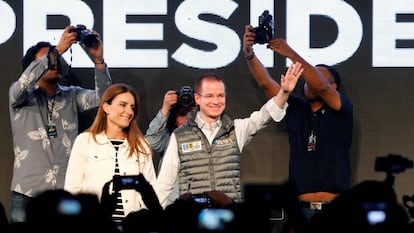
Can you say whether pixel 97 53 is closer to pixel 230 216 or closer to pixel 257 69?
pixel 257 69

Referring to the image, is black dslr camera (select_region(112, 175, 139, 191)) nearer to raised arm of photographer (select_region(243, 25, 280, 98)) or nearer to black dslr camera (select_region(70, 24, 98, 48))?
black dslr camera (select_region(70, 24, 98, 48))

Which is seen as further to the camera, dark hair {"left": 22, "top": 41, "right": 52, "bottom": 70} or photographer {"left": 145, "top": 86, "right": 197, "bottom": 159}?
dark hair {"left": 22, "top": 41, "right": 52, "bottom": 70}

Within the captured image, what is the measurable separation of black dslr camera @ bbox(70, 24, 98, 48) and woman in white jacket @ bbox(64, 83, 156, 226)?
72 cm

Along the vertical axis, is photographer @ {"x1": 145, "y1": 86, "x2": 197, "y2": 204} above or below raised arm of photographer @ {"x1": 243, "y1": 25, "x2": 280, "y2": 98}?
below

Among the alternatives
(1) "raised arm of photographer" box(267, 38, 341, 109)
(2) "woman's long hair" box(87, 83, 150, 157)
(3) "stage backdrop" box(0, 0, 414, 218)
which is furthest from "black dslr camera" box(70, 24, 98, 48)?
(1) "raised arm of photographer" box(267, 38, 341, 109)

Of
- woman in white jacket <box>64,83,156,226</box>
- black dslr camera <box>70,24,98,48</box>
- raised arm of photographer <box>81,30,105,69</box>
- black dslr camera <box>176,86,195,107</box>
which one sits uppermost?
black dslr camera <box>70,24,98,48</box>

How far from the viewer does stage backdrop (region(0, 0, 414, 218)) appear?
6121mm

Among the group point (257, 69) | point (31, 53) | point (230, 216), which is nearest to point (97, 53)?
point (31, 53)

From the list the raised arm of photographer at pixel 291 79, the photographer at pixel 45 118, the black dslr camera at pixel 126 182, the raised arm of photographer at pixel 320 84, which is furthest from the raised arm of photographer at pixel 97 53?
the black dslr camera at pixel 126 182

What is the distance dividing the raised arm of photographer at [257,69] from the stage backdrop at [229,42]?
459 mm

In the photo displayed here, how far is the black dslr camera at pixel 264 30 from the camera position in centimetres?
557

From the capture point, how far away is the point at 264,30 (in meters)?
5.57

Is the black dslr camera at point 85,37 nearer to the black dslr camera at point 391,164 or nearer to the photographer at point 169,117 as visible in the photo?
the photographer at point 169,117

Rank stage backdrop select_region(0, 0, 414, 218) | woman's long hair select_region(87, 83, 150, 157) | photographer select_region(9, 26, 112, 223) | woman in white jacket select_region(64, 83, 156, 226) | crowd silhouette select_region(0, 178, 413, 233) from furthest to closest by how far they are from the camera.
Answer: stage backdrop select_region(0, 0, 414, 218), photographer select_region(9, 26, 112, 223), woman's long hair select_region(87, 83, 150, 157), woman in white jacket select_region(64, 83, 156, 226), crowd silhouette select_region(0, 178, 413, 233)
